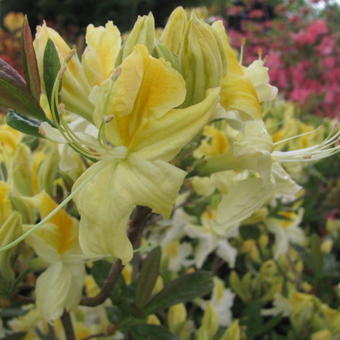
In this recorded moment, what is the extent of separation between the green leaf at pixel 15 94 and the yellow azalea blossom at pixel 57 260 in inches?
6.3

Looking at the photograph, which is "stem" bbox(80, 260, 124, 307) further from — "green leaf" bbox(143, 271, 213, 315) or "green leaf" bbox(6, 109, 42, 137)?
"green leaf" bbox(6, 109, 42, 137)

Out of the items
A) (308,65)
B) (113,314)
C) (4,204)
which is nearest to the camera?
(4,204)

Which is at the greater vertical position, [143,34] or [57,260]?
[143,34]

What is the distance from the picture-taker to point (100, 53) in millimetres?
696

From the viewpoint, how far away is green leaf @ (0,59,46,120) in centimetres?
63

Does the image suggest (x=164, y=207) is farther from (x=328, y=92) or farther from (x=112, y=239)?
(x=328, y=92)

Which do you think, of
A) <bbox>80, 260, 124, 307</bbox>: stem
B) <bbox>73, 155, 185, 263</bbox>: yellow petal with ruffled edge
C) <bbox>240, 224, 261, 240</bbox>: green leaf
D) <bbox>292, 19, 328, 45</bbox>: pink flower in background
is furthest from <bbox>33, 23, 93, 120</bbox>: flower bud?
<bbox>292, 19, 328, 45</bbox>: pink flower in background

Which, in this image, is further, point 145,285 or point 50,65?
point 145,285

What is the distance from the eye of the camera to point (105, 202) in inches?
24.4

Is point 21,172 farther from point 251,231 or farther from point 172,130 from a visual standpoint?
point 251,231

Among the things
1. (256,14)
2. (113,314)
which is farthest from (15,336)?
(256,14)

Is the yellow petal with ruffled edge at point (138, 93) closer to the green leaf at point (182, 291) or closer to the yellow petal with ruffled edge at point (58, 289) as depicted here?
the yellow petal with ruffled edge at point (58, 289)

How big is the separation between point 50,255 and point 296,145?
1.08m

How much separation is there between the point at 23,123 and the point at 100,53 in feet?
0.46
